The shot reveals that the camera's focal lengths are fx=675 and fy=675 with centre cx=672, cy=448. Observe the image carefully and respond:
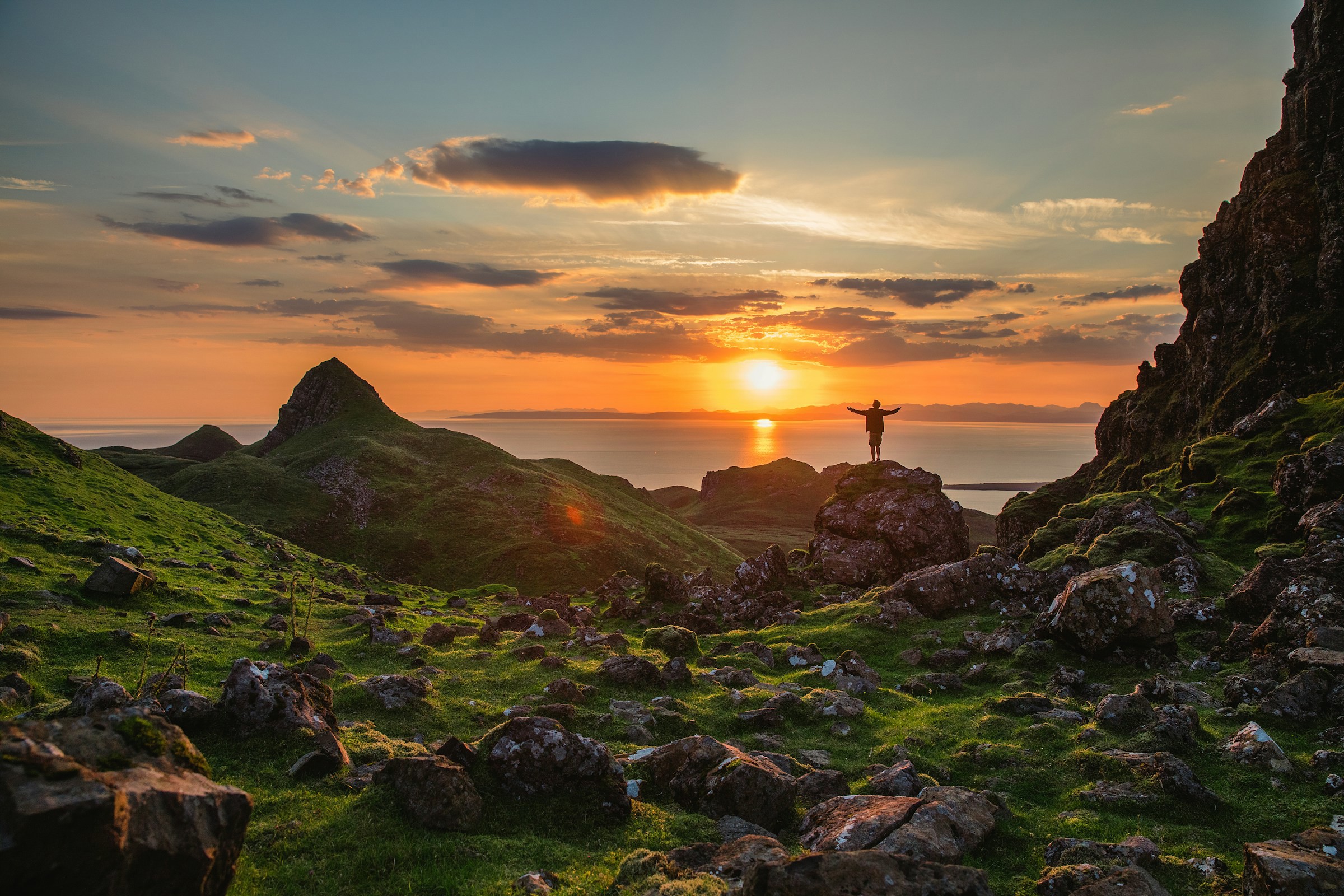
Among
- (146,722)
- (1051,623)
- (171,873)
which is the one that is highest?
(146,722)

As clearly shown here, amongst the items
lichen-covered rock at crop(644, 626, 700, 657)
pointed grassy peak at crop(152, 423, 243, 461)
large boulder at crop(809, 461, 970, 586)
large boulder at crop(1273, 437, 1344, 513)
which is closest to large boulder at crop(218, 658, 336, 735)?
lichen-covered rock at crop(644, 626, 700, 657)

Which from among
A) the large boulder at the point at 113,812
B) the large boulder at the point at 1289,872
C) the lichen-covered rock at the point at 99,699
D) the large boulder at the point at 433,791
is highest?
the large boulder at the point at 113,812

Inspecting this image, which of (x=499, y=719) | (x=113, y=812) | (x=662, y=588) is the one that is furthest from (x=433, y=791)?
(x=662, y=588)

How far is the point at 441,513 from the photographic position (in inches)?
3649

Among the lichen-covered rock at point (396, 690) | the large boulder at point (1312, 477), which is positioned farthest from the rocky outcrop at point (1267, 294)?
the lichen-covered rock at point (396, 690)

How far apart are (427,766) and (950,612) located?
2869 cm

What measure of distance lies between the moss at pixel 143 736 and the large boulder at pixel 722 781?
10.2 meters

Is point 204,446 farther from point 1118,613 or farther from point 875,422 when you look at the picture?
point 1118,613

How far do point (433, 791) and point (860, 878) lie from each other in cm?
810

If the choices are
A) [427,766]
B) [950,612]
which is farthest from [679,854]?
[950,612]

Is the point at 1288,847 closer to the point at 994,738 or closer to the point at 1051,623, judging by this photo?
the point at 994,738

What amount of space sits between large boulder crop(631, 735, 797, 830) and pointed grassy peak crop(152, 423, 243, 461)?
193 meters

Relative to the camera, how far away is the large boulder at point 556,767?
14555 mm

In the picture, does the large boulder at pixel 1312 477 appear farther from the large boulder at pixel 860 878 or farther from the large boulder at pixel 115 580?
the large boulder at pixel 115 580
